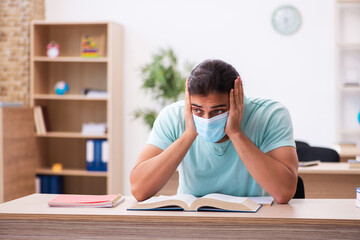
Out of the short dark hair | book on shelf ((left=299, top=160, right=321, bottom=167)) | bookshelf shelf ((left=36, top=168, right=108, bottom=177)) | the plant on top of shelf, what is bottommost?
bookshelf shelf ((left=36, top=168, right=108, bottom=177))

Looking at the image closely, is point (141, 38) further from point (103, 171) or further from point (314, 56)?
point (314, 56)

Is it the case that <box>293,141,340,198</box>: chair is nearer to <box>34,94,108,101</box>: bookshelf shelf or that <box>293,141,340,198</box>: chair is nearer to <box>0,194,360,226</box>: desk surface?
<box>0,194,360,226</box>: desk surface

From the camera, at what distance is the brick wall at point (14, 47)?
498 centimetres

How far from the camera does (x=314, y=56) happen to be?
497cm

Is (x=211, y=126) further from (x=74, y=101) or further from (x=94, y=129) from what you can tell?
(x=74, y=101)

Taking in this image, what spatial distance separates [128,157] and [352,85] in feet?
7.86

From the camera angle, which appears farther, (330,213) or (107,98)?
(107,98)

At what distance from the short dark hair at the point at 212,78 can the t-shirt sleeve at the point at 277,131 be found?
0.21 meters

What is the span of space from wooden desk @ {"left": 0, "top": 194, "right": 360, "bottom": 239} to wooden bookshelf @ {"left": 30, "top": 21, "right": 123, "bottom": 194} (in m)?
3.23

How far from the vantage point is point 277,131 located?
187cm

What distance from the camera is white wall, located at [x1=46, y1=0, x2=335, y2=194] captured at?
4.96 m

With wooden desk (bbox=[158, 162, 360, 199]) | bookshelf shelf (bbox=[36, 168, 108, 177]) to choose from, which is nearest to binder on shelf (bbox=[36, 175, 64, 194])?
bookshelf shelf (bbox=[36, 168, 108, 177])

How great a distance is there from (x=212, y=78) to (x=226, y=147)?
29 centimetres

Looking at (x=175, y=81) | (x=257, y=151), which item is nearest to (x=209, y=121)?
(x=257, y=151)
